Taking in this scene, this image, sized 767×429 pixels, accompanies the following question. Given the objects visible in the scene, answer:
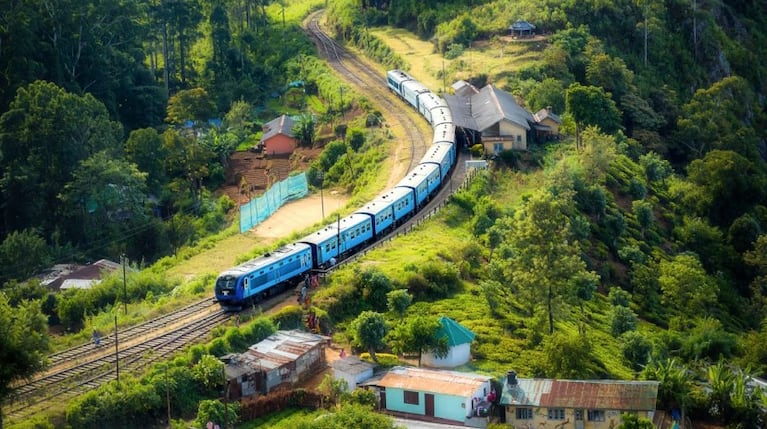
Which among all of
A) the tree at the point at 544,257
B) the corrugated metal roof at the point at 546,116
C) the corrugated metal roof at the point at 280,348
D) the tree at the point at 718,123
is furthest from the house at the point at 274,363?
the tree at the point at 718,123

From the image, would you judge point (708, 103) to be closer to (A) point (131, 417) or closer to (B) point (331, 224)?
(B) point (331, 224)

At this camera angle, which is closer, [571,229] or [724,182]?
[571,229]

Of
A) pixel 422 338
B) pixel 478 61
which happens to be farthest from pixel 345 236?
pixel 478 61

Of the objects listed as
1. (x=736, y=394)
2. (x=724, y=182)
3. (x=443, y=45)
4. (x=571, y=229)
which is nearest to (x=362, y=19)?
(x=443, y=45)

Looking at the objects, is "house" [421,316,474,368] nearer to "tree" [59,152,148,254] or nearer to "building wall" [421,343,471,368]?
"building wall" [421,343,471,368]

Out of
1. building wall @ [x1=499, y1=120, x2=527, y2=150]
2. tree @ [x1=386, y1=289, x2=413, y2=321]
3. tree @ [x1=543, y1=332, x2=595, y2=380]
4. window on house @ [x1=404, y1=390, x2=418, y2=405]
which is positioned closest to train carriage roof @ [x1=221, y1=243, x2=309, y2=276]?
tree @ [x1=386, y1=289, x2=413, y2=321]
